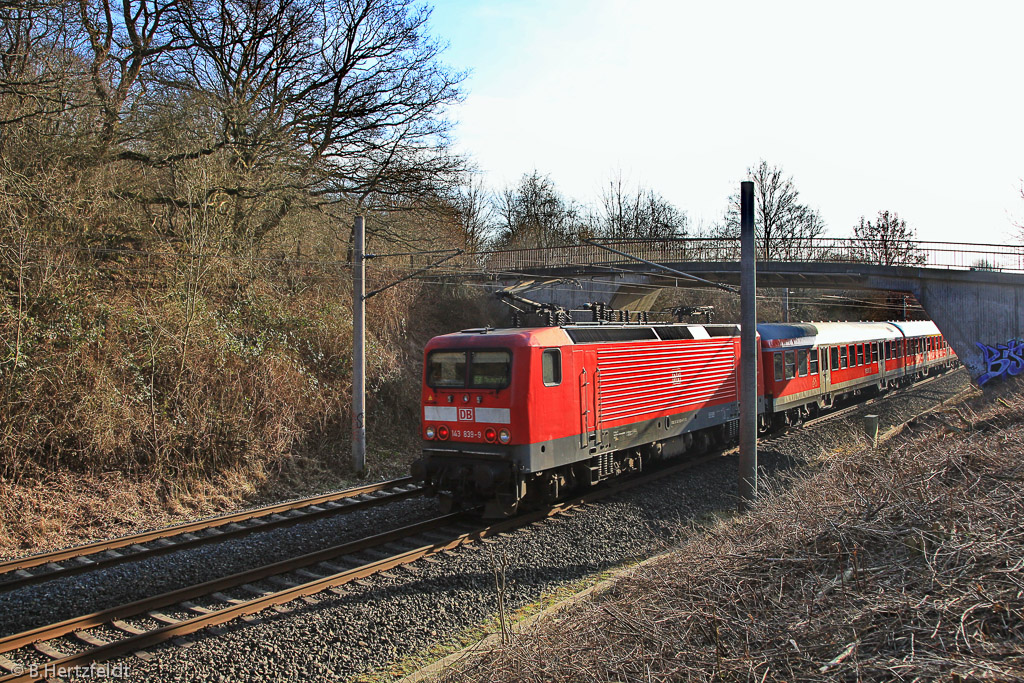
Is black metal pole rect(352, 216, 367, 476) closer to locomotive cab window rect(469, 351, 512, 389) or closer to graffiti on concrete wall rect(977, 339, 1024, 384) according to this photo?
locomotive cab window rect(469, 351, 512, 389)

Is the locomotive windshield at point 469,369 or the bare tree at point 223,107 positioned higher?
the bare tree at point 223,107

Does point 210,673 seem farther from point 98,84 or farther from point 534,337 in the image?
point 98,84

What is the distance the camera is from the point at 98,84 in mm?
14172

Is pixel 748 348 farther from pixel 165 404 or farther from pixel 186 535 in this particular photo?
pixel 165 404

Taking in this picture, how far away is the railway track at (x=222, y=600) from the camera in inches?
239

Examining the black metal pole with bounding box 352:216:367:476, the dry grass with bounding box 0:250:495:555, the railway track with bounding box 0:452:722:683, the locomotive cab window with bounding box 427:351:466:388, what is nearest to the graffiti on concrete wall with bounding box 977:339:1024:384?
the dry grass with bounding box 0:250:495:555

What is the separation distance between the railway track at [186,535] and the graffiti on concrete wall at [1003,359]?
62.3 ft

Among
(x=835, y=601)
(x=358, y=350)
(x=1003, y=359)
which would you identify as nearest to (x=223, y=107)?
(x=358, y=350)

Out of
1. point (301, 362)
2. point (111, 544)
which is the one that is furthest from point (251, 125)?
point (111, 544)

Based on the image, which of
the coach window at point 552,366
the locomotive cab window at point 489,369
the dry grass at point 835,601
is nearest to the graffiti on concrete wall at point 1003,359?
the dry grass at point 835,601

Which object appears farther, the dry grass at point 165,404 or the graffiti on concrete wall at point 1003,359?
the graffiti on concrete wall at point 1003,359

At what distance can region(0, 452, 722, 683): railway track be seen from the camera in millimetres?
6066

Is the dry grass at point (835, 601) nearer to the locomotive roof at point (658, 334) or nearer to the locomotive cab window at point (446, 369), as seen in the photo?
the locomotive roof at point (658, 334)

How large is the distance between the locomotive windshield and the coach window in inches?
21.8
